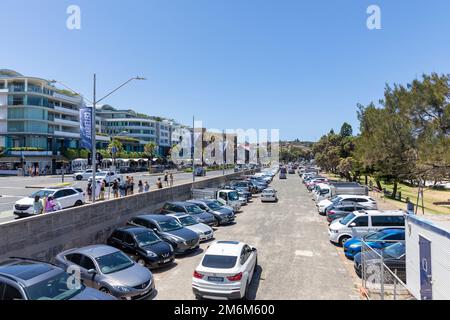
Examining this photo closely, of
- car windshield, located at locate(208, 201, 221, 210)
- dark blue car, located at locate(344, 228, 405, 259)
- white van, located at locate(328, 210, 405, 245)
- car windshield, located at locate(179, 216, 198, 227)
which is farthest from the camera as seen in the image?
car windshield, located at locate(208, 201, 221, 210)

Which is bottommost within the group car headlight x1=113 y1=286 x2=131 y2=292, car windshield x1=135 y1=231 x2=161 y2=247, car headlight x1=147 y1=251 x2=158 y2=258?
car headlight x1=113 y1=286 x2=131 y2=292

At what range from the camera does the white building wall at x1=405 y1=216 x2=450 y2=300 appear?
8234 millimetres

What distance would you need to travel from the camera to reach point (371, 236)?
49.2 feet

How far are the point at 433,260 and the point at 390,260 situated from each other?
3178 mm

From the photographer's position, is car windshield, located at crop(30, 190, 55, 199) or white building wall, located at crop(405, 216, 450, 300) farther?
car windshield, located at crop(30, 190, 55, 199)

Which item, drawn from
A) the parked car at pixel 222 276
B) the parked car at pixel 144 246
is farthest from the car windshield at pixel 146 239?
the parked car at pixel 222 276

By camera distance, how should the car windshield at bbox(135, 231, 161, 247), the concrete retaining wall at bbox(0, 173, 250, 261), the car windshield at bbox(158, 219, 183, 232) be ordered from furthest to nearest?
the car windshield at bbox(158, 219, 183, 232) < the car windshield at bbox(135, 231, 161, 247) < the concrete retaining wall at bbox(0, 173, 250, 261)

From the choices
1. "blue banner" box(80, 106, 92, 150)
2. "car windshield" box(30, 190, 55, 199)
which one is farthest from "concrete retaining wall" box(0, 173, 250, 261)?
"car windshield" box(30, 190, 55, 199)

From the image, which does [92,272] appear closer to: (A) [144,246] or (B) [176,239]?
(A) [144,246]

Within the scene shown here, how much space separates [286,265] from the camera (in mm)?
14086

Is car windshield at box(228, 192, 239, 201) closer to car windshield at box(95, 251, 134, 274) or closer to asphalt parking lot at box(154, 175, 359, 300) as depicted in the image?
asphalt parking lot at box(154, 175, 359, 300)

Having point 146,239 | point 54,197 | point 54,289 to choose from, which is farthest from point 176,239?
point 54,197

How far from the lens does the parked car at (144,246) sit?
44.1 ft
